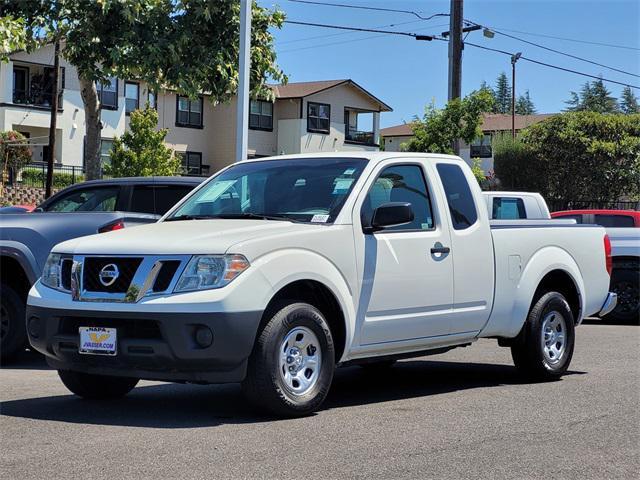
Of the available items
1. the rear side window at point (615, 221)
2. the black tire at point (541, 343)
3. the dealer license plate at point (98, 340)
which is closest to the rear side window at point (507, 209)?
the rear side window at point (615, 221)

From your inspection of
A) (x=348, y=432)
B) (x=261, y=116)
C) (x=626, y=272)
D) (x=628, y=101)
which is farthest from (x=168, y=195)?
(x=628, y=101)

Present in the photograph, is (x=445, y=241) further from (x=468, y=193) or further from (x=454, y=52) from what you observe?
(x=454, y=52)

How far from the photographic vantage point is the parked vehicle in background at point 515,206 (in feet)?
55.3

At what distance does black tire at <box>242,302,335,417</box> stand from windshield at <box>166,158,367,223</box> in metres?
0.86

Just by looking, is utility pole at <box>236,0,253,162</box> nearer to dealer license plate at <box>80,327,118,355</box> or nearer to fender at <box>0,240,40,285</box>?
fender at <box>0,240,40,285</box>

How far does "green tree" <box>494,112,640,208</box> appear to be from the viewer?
48.5m

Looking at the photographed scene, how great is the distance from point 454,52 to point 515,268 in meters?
18.8

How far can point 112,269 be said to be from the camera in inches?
280

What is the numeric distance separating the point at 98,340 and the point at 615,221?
499 inches

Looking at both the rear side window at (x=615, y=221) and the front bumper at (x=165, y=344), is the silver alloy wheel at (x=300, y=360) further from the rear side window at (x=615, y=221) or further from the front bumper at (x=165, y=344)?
the rear side window at (x=615, y=221)

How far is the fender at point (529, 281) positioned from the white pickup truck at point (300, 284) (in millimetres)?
16

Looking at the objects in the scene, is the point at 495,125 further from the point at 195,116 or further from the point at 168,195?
the point at 168,195

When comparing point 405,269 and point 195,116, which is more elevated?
point 195,116

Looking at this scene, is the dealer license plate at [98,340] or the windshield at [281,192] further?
the windshield at [281,192]
